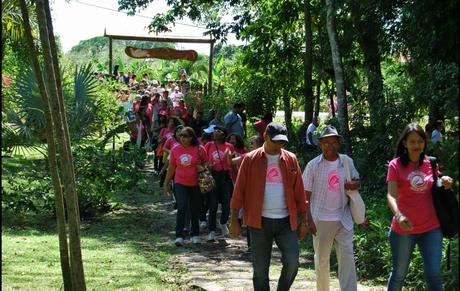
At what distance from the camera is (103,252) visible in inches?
385

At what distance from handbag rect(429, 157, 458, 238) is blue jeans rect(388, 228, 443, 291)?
98mm

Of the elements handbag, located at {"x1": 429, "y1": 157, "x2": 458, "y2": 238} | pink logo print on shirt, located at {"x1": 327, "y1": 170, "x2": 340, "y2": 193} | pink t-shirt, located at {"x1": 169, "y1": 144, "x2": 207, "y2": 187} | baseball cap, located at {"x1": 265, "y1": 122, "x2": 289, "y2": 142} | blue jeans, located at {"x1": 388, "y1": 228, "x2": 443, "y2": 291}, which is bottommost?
blue jeans, located at {"x1": 388, "y1": 228, "x2": 443, "y2": 291}

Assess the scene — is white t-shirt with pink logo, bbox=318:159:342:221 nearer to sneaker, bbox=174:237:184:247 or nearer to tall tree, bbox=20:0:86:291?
tall tree, bbox=20:0:86:291

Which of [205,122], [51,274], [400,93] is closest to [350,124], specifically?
[400,93]

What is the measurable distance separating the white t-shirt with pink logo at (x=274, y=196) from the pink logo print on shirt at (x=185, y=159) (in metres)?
3.93

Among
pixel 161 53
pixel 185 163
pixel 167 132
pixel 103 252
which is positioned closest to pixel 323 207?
pixel 185 163

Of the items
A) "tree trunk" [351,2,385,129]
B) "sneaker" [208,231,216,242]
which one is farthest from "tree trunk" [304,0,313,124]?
"sneaker" [208,231,216,242]

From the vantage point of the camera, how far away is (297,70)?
21250 mm

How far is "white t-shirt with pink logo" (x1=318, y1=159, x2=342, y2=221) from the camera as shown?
6.68 m

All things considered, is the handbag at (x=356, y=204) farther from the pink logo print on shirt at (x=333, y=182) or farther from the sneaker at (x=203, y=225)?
the sneaker at (x=203, y=225)

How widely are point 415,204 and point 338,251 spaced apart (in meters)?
1.18

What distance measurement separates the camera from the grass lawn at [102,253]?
8.04 m

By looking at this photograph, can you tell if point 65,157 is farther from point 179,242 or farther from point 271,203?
point 179,242

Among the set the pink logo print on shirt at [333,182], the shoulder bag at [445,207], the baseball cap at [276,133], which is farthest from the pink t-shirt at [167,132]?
the shoulder bag at [445,207]
